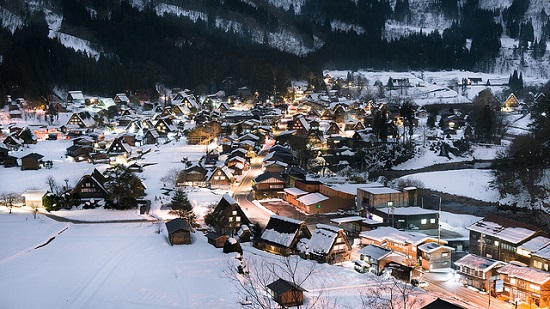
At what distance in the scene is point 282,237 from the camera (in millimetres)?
12430

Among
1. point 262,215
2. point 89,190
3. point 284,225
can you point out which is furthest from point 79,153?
point 284,225

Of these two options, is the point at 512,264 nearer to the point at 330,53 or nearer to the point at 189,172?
the point at 189,172

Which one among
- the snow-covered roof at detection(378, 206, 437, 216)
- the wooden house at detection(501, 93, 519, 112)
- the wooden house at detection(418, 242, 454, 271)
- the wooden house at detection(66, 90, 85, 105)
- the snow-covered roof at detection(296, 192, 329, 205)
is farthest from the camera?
the wooden house at detection(66, 90, 85, 105)

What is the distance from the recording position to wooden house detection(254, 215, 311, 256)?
1228cm

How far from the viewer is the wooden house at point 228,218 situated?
1353 cm

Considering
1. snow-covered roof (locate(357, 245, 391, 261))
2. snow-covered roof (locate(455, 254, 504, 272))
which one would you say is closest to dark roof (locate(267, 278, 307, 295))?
snow-covered roof (locate(357, 245, 391, 261))

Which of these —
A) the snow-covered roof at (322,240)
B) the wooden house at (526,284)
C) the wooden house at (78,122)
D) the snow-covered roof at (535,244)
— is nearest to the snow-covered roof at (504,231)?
the snow-covered roof at (535,244)

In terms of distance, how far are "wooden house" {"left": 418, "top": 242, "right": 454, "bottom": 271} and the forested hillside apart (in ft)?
95.5

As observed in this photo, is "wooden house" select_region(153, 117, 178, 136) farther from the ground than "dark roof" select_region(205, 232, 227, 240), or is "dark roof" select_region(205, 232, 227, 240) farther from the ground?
"wooden house" select_region(153, 117, 178, 136)

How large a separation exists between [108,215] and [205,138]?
1274 centimetres

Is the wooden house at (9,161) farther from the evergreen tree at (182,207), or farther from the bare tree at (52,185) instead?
the evergreen tree at (182,207)

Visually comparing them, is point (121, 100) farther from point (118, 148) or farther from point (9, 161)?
point (9, 161)

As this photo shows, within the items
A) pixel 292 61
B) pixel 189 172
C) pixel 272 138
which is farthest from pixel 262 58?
pixel 189 172

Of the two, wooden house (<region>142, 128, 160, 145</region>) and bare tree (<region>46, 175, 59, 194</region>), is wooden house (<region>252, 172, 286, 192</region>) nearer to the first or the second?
bare tree (<region>46, 175, 59, 194</region>)
